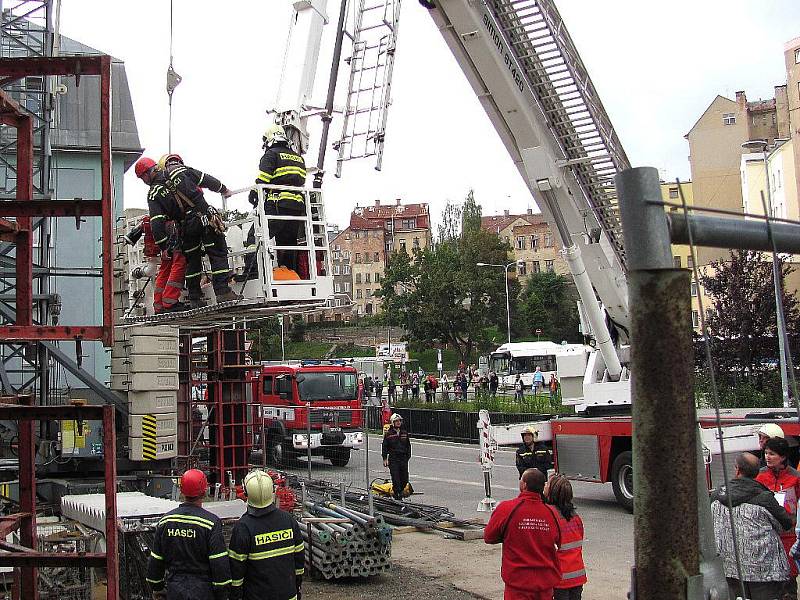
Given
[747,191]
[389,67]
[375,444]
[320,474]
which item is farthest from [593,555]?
[747,191]

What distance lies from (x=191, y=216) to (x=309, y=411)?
4.20 meters

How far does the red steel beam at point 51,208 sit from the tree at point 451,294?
61652mm

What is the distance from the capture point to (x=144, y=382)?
14.6 metres

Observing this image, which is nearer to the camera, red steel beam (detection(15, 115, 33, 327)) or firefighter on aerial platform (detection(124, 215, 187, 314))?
red steel beam (detection(15, 115, 33, 327))

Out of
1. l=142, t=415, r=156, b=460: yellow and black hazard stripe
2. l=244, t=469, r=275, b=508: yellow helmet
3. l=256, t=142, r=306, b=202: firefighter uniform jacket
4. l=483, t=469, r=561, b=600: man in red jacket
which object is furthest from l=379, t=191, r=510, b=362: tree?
l=244, t=469, r=275, b=508: yellow helmet

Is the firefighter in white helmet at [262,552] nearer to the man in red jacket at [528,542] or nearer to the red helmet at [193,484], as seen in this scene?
the red helmet at [193,484]

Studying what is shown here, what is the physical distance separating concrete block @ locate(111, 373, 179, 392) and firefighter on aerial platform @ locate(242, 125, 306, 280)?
6057mm

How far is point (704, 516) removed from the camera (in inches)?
97.7

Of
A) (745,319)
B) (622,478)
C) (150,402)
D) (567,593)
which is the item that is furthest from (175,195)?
(745,319)

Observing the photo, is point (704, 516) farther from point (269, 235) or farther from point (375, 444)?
point (375, 444)

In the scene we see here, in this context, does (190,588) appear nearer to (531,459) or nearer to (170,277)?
(170,277)

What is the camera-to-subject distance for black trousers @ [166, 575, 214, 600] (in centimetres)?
573

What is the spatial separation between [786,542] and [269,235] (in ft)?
16.9

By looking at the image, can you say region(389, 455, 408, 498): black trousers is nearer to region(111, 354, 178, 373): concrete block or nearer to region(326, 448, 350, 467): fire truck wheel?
region(326, 448, 350, 467): fire truck wheel
